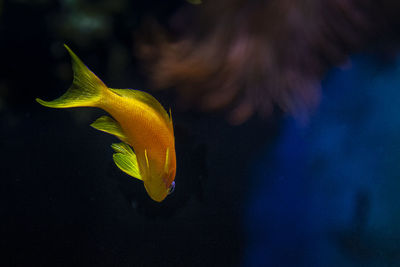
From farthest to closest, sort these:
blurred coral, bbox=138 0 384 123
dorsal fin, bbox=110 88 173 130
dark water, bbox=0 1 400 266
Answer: dark water, bbox=0 1 400 266, blurred coral, bbox=138 0 384 123, dorsal fin, bbox=110 88 173 130

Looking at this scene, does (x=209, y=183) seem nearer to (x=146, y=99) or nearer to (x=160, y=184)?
(x=160, y=184)

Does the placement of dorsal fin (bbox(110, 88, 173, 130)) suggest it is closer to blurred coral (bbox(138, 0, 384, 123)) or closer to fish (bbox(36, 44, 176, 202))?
fish (bbox(36, 44, 176, 202))

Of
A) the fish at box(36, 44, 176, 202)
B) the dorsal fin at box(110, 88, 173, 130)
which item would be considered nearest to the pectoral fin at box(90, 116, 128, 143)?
the fish at box(36, 44, 176, 202)

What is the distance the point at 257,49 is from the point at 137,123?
0.60 meters

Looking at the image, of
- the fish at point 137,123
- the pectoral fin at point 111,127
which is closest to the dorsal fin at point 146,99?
the fish at point 137,123

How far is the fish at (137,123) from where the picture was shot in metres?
1.30

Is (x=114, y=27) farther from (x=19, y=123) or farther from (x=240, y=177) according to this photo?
(x=240, y=177)

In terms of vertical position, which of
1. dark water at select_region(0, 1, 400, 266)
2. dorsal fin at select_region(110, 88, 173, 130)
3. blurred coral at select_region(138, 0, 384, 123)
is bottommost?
dark water at select_region(0, 1, 400, 266)

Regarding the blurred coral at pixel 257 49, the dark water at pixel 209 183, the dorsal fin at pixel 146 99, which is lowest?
the dark water at pixel 209 183

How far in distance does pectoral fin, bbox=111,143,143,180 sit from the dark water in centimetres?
19

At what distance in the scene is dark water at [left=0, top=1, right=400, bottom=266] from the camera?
1.63 m

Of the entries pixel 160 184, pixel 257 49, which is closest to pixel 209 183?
pixel 160 184

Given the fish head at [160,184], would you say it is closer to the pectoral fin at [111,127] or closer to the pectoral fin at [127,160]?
the pectoral fin at [127,160]

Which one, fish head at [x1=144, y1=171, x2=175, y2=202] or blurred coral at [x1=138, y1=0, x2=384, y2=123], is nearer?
fish head at [x1=144, y1=171, x2=175, y2=202]
